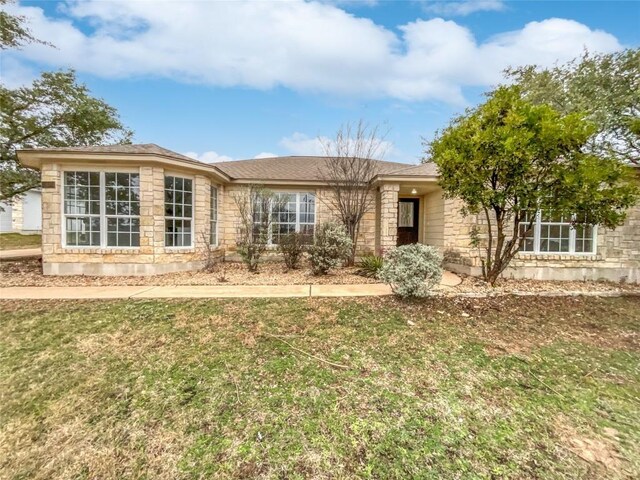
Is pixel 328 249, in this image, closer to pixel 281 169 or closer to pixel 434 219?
pixel 434 219

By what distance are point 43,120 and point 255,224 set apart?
10114 millimetres

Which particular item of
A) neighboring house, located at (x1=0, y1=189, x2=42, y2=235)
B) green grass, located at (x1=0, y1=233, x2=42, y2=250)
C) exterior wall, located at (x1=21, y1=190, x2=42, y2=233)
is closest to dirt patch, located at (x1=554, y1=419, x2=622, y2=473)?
green grass, located at (x1=0, y1=233, x2=42, y2=250)

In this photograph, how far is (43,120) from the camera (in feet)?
38.2

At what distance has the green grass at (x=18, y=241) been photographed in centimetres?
1662

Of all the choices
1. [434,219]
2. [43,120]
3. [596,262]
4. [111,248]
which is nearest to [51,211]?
[111,248]

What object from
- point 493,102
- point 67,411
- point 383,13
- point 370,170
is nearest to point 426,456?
point 67,411

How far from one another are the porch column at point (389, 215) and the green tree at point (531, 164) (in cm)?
311

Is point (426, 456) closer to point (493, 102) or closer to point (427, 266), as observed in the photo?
point (427, 266)

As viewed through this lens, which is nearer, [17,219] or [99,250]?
[99,250]

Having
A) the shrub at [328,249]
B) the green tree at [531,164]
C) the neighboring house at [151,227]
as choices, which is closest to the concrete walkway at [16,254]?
the neighboring house at [151,227]

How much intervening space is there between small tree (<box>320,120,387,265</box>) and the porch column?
2.34ft

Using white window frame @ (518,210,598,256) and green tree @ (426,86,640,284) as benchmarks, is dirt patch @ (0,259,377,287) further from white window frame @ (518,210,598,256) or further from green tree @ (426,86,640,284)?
white window frame @ (518,210,598,256)

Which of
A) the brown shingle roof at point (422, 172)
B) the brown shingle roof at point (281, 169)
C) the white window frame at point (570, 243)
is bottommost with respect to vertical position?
the white window frame at point (570, 243)

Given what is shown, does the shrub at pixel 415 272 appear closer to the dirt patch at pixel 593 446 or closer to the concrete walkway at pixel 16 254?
the dirt patch at pixel 593 446
